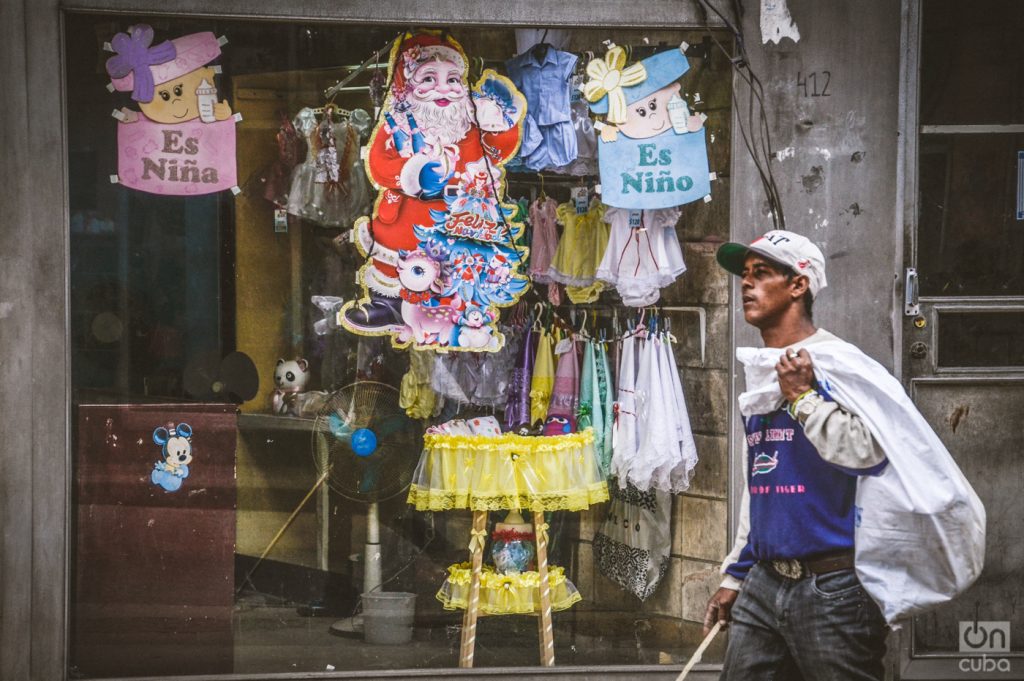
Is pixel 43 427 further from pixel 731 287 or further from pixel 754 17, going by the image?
pixel 754 17

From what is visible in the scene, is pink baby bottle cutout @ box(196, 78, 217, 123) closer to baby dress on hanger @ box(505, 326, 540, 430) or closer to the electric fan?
the electric fan

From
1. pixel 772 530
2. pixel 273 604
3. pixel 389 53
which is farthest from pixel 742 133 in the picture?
pixel 273 604

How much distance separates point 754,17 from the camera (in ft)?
18.0

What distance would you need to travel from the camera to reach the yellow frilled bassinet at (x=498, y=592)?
5.68 meters

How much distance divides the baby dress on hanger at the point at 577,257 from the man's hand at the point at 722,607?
7.38 ft

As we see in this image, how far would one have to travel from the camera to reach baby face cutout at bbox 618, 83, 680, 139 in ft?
18.7

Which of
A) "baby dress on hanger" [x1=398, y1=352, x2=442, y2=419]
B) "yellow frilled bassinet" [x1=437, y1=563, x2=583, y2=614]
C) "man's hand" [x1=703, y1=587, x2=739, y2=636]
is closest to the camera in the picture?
"man's hand" [x1=703, y1=587, x2=739, y2=636]

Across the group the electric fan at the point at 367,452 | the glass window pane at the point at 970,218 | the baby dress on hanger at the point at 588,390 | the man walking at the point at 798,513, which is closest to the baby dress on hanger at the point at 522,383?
the baby dress on hanger at the point at 588,390

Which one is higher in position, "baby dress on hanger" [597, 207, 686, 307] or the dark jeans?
"baby dress on hanger" [597, 207, 686, 307]

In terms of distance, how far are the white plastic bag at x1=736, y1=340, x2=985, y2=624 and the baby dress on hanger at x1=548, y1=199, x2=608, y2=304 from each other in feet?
7.81

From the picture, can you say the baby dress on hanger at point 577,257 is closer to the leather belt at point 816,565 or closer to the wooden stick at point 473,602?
the wooden stick at point 473,602

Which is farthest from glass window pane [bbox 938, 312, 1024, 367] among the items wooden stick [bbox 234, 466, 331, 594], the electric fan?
wooden stick [bbox 234, 466, 331, 594]

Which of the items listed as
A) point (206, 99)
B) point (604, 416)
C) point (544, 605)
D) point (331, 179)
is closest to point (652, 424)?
point (604, 416)

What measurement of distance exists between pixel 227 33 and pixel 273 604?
110 inches
